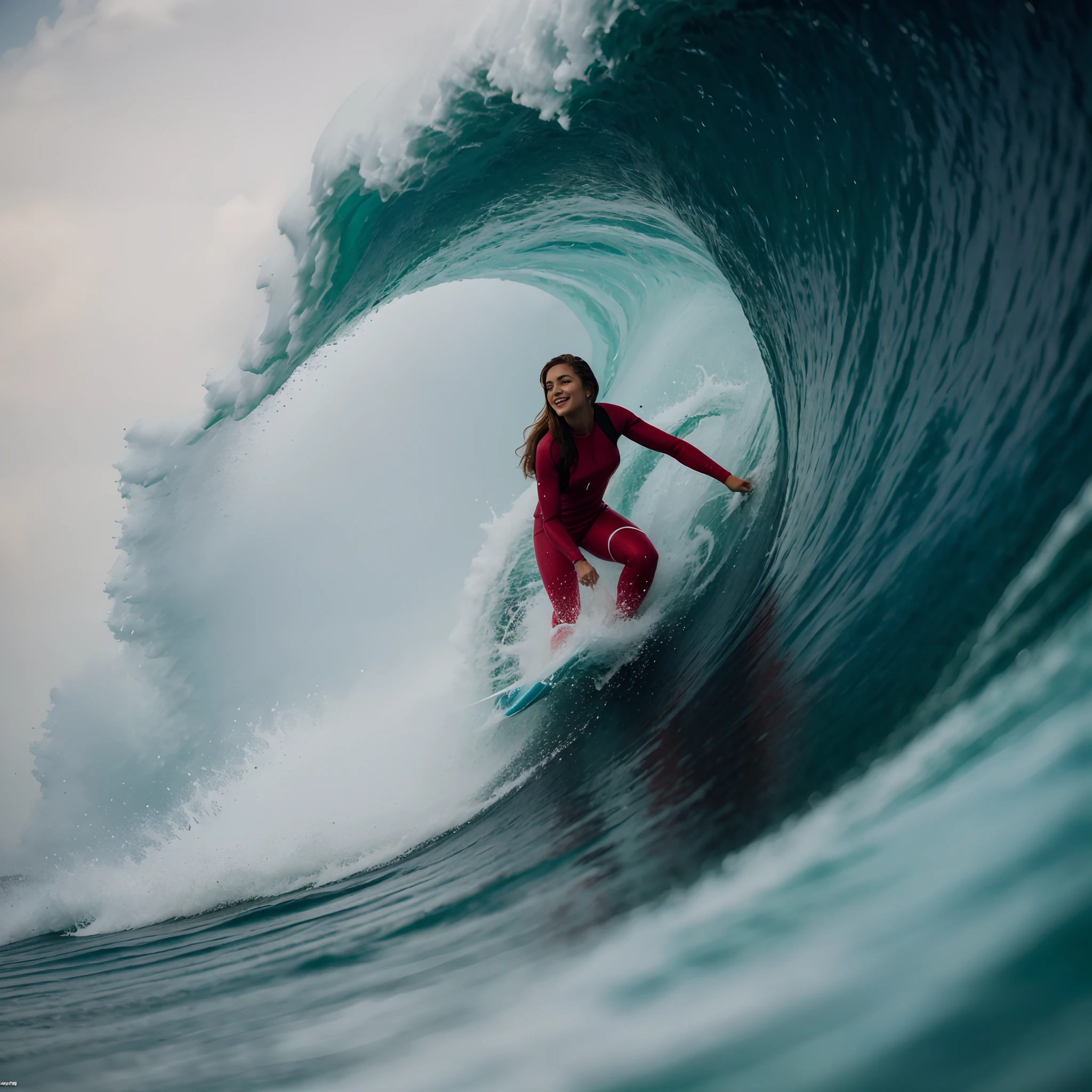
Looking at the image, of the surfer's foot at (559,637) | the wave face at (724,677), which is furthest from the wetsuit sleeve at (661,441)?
the surfer's foot at (559,637)

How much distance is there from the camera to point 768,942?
1.04 metres

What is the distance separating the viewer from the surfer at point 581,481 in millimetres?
3174

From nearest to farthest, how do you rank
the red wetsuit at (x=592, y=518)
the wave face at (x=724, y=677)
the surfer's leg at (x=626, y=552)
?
the wave face at (x=724, y=677) < the red wetsuit at (x=592, y=518) < the surfer's leg at (x=626, y=552)

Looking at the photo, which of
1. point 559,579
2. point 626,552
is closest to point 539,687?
point 559,579

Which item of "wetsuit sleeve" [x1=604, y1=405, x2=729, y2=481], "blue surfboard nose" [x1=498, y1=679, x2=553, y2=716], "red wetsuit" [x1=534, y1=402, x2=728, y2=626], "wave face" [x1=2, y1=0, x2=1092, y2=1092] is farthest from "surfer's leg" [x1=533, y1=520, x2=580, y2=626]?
"wetsuit sleeve" [x1=604, y1=405, x2=729, y2=481]

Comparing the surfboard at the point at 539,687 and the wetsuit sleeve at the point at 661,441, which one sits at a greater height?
the wetsuit sleeve at the point at 661,441

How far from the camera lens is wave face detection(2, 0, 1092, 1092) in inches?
38.1

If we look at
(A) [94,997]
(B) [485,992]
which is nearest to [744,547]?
(B) [485,992]

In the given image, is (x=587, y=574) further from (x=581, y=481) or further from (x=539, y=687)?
(x=539, y=687)

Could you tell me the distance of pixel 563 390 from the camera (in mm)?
3115

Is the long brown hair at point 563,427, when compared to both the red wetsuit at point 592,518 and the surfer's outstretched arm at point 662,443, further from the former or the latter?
the surfer's outstretched arm at point 662,443

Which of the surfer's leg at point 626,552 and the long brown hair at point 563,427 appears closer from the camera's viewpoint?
the long brown hair at point 563,427

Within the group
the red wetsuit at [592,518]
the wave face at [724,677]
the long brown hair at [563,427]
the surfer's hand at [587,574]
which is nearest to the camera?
the wave face at [724,677]

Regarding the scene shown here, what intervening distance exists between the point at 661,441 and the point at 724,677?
1.25 m
